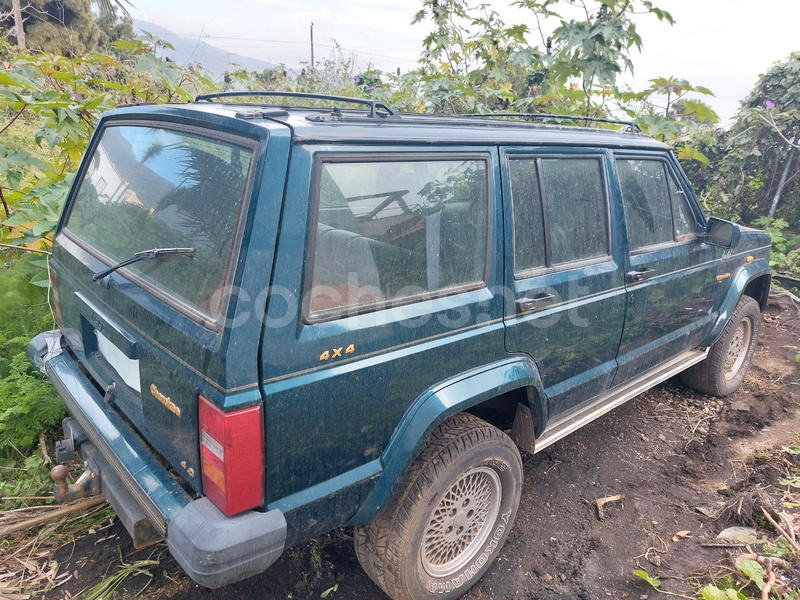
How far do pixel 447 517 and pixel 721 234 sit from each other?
2.56 meters

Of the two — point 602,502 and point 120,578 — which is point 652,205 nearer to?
point 602,502

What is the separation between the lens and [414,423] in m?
1.91

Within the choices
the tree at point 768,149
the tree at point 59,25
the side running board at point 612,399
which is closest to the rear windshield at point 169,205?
the side running board at point 612,399

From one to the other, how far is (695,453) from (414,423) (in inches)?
100

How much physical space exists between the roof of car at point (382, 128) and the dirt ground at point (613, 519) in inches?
73.4

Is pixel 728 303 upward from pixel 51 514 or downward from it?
upward

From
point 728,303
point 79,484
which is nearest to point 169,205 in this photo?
point 79,484

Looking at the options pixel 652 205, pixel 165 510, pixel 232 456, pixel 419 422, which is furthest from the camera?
pixel 652 205

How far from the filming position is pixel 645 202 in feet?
10.0

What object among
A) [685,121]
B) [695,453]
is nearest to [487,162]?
[695,453]

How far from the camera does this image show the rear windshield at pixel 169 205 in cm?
163

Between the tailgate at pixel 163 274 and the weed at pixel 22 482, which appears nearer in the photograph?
the tailgate at pixel 163 274

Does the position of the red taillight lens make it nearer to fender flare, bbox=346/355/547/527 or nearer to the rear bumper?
the rear bumper

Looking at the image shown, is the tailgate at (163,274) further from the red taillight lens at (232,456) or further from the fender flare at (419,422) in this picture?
the fender flare at (419,422)
